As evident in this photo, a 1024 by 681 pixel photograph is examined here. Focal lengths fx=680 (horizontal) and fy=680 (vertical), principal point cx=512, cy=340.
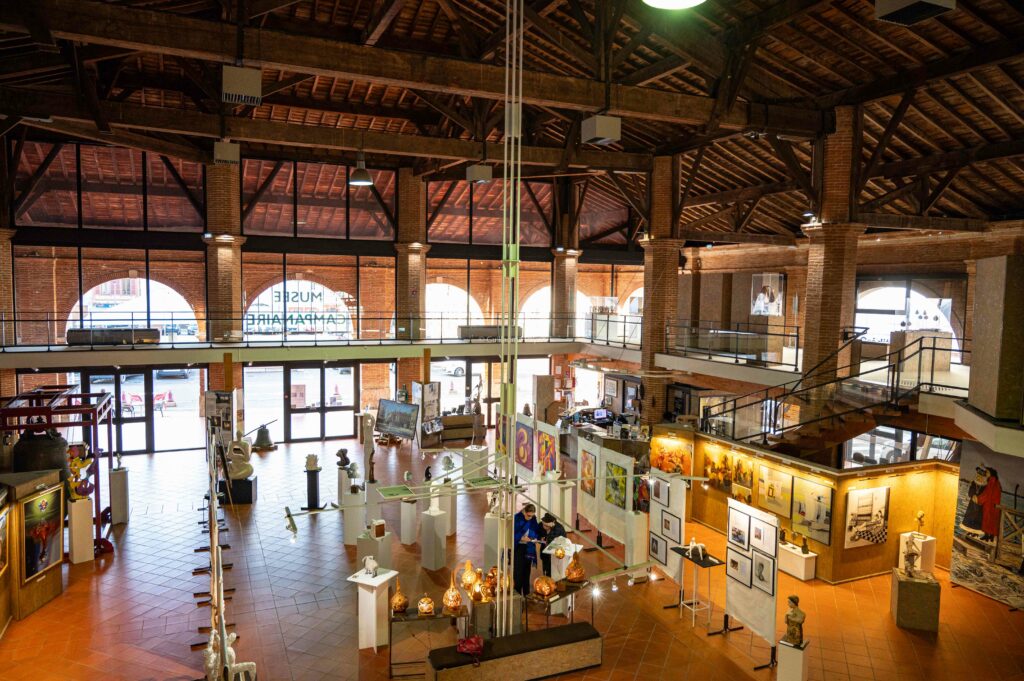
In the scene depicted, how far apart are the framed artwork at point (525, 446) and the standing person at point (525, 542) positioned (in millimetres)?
1577

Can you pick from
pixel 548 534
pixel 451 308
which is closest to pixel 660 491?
pixel 548 534

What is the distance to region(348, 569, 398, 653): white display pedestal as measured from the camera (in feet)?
26.4

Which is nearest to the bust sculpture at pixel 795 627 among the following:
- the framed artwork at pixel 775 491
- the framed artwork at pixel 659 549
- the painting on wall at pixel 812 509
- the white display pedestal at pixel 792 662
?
the white display pedestal at pixel 792 662

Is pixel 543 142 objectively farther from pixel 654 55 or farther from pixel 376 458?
pixel 376 458

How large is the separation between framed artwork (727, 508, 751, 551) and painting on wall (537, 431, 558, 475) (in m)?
2.70

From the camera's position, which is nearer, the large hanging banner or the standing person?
the large hanging banner

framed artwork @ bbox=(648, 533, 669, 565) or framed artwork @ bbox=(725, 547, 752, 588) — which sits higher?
framed artwork @ bbox=(725, 547, 752, 588)

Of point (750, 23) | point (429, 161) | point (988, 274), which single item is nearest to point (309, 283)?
point (429, 161)

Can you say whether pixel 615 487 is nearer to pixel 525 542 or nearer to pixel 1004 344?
pixel 525 542

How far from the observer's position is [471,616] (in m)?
7.64

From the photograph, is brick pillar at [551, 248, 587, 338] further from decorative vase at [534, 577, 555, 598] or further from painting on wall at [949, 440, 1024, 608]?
decorative vase at [534, 577, 555, 598]

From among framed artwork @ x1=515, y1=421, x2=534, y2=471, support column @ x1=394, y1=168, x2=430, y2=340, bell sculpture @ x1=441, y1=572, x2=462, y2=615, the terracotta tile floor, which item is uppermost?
support column @ x1=394, y1=168, x2=430, y2=340

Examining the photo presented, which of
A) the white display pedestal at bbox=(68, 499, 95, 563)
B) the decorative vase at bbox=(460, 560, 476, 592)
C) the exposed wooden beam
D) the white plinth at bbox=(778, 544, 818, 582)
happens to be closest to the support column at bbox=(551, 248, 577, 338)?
the exposed wooden beam

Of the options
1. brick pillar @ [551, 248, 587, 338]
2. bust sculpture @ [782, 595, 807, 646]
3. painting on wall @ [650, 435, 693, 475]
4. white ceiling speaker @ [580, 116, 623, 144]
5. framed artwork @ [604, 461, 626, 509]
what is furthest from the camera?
brick pillar @ [551, 248, 587, 338]
